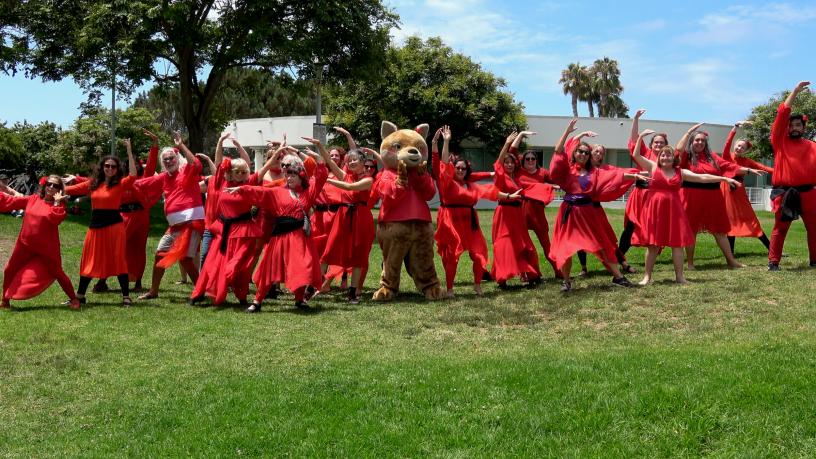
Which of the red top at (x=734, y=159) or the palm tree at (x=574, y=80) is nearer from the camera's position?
the red top at (x=734, y=159)

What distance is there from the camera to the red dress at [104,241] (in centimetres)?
870

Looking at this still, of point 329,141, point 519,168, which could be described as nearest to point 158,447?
point 519,168

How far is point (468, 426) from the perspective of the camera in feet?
14.8

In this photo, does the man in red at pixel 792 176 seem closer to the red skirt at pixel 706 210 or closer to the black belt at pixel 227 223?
the red skirt at pixel 706 210

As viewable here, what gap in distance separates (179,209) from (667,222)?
6.50 metres

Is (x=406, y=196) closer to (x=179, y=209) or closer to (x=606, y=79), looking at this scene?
(x=179, y=209)

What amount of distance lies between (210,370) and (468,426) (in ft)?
7.82

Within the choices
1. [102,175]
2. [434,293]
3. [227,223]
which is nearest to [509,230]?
[434,293]

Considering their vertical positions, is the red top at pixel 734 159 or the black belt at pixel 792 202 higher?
the red top at pixel 734 159

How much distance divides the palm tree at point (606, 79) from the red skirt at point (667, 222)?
160 feet

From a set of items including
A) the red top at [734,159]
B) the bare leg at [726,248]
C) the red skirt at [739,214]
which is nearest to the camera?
the bare leg at [726,248]

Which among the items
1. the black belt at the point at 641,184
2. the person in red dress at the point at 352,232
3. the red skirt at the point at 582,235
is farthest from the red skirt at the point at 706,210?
the person in red dress at the point at 352,232

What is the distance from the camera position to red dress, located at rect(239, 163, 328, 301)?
314 inches

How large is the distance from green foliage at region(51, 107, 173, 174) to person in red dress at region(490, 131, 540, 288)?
116 feet
